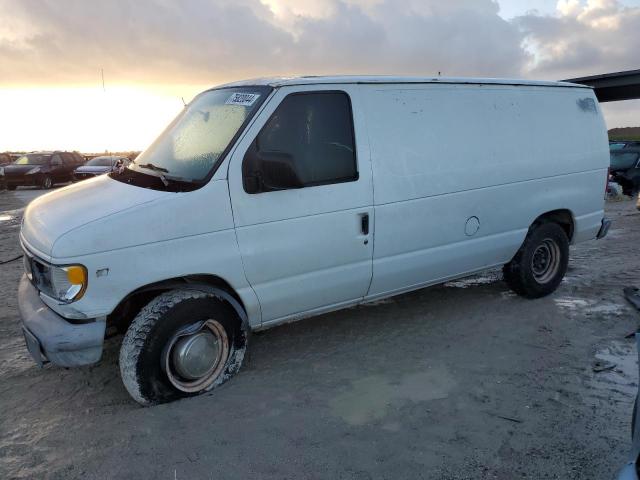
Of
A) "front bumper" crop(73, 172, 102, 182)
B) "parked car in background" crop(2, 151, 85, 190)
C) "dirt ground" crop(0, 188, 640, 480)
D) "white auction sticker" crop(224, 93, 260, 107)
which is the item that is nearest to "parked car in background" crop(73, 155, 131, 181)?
"front bumper" crop(73, 172, 102, 182)

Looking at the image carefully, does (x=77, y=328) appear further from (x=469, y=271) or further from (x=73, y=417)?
(x=469, y=271)

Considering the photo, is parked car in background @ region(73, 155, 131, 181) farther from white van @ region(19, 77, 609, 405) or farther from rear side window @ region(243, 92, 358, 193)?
A: rear side window @ region(243, 92, 358, 193)

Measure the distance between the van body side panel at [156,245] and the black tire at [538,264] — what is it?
313cm

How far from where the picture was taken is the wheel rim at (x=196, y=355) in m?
3.53

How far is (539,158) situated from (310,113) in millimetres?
2594

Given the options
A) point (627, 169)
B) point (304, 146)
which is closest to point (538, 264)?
point (304, 146)

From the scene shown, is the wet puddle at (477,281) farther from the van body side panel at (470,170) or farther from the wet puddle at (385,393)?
the wet puddle at (385,393)

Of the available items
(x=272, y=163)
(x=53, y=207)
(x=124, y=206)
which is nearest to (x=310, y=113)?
(x=272, y=163)

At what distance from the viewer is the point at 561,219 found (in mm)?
5605

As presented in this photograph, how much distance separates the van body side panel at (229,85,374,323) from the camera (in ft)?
11.8

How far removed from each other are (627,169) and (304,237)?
15.1 m

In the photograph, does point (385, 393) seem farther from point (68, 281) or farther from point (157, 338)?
point (68, 281)

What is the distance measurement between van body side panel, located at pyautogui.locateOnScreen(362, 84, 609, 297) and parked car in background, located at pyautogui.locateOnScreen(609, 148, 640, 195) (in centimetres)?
1146

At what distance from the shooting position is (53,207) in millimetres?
3730
